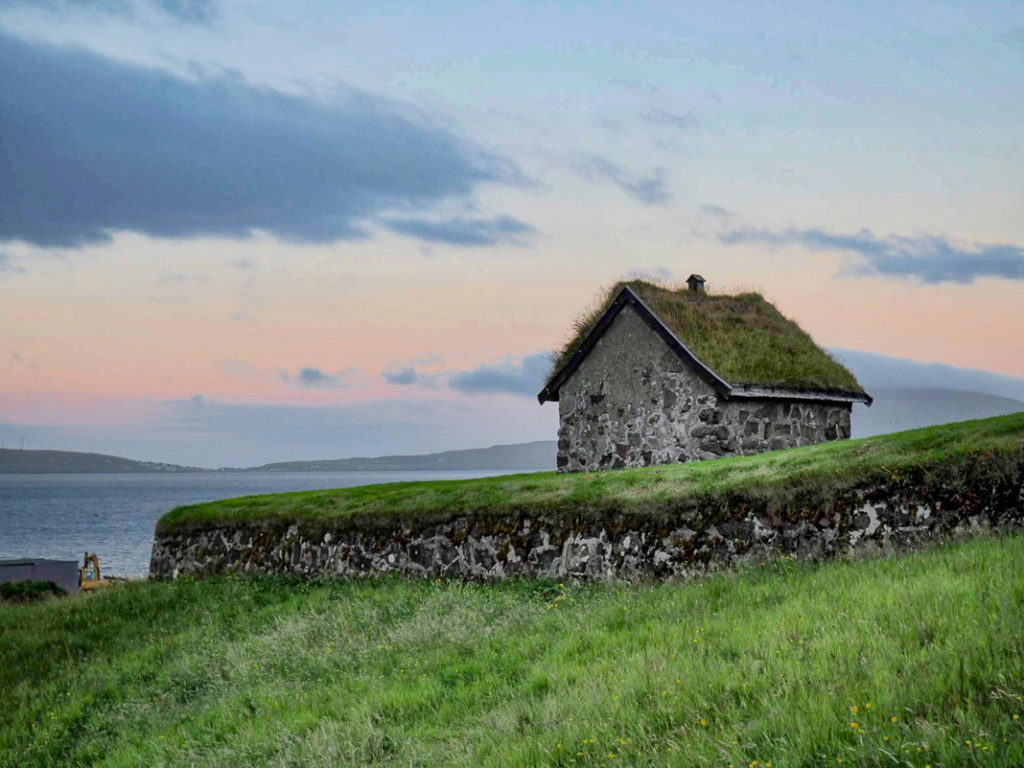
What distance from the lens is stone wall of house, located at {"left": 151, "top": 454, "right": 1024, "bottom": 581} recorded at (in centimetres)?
1205

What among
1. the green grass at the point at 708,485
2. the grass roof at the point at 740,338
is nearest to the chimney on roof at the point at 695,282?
the grass roof at the point at 740,338

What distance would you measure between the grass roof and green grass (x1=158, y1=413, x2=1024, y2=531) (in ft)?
19.6

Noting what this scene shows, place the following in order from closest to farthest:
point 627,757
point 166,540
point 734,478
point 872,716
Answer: point 872,716, point 627,757, point 734,478, point 166,540

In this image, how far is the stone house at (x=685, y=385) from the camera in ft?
75.6

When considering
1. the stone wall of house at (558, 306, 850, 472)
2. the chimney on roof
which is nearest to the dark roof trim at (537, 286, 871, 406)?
the stone wall of house at (558, 306, 850, 472)

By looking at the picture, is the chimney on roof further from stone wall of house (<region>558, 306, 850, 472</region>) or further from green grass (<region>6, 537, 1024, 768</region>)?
green grass (<region>6, 537, 1024, 768</region>)

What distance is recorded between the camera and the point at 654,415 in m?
23.9

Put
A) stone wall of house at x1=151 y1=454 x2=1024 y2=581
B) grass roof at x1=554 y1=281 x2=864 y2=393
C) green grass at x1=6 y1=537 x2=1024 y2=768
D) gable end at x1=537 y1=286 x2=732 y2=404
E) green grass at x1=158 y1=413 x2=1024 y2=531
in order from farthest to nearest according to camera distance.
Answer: grass roof at x1=554 y1=281 x2=864 y2=393, gable end at x1=537 y1=286 x2=732 y2=404, green grass at x1=158 y1=413 x2=1024 y2=531, stone wall of house at x1=151 y1=454 x2=1024 y2=581, green grass at x1=6 y1=537 x2=1024 y2=768

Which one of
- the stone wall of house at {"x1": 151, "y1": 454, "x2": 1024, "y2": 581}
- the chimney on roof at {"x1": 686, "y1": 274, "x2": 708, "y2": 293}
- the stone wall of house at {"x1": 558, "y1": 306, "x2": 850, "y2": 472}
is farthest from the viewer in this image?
the chimney on roof at {"x1": 686, "y1": 274, "x2": 708, "y2": 293}

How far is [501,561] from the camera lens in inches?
641

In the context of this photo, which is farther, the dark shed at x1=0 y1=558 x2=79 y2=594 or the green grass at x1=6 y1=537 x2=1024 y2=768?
the dark shed at x1=0 y1=558 x2=79 y2=594

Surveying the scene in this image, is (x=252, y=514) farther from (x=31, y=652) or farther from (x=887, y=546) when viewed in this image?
(x=887, y=546)

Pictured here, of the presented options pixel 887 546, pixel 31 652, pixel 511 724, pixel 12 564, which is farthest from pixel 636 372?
pixel 12 564

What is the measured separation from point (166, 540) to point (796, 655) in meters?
20.7
